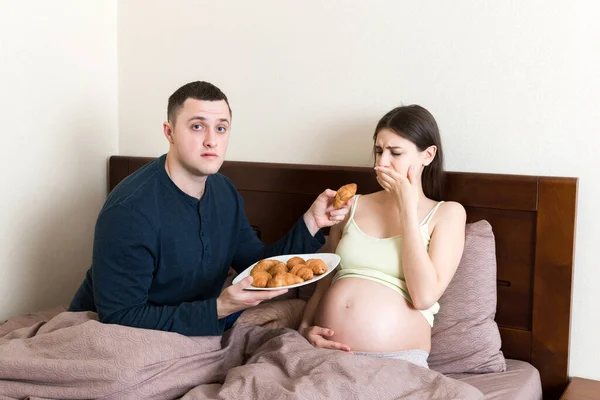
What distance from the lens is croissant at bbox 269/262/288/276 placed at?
1.77m

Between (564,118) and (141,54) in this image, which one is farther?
(141,54)

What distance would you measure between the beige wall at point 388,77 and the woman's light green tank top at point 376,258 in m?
0.41

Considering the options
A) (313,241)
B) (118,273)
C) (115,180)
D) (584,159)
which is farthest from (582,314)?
(115,180)

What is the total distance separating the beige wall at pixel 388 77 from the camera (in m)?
1.99

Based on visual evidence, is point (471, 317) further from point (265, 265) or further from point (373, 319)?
point (265, 265)

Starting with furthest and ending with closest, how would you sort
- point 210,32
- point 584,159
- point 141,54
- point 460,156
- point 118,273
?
point 141,54 → point 210,32 → point 460,156 → point 584,159 → point 118,273

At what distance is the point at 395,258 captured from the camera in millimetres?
1882

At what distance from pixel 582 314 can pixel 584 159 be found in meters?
0.47

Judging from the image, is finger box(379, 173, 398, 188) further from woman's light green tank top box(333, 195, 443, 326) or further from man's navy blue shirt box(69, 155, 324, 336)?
man's navy blue shirt box(69, 155, 324, 336)

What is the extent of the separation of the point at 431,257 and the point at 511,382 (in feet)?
1.35

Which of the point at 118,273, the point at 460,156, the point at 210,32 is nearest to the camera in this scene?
the point at 118,273

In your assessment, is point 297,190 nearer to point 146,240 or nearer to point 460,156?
point 460,156

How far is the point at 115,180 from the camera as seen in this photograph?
9.29 ft

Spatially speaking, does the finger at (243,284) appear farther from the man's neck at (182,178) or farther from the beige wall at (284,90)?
the beige wall at (284,90)
